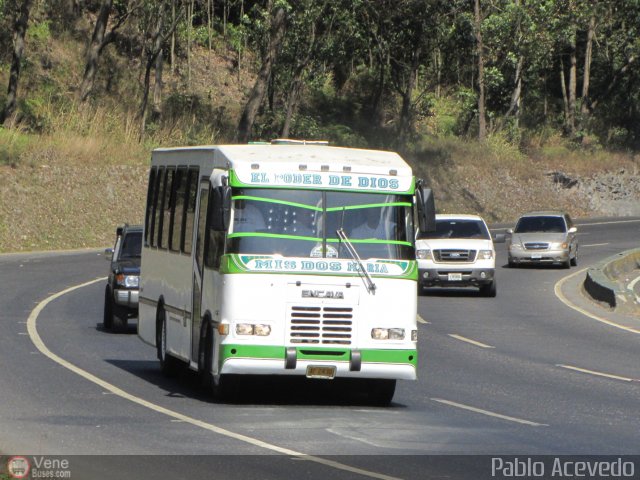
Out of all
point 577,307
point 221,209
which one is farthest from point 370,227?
point 577,307

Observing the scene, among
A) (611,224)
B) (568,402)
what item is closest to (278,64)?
(611,224)

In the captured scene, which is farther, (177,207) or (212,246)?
(177,207)

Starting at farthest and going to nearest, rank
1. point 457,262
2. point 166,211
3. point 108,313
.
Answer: point 457,262 < point 108,313 < point 166,211

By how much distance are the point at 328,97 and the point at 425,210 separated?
186 ft

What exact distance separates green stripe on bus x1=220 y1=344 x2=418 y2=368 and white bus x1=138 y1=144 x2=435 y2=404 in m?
0.01

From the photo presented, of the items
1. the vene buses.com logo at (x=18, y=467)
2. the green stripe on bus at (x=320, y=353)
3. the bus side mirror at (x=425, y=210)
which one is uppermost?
the bus side mirror at (x=425, y=210)

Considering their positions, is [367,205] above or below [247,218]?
above

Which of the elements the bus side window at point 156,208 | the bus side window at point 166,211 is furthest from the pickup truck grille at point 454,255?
the bus side window at point 166,211

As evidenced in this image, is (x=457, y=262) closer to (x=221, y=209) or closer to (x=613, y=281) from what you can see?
(x=613, y=281)

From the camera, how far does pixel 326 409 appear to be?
46.5 ft

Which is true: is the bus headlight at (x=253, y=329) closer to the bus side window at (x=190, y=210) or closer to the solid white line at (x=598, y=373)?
the bus side window at (x=190, y=210)

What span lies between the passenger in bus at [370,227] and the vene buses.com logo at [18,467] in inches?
219

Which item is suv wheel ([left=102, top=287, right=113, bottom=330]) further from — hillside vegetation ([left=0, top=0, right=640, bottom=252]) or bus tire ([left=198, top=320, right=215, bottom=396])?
hillside vegetation ([left=0, top=0, right=640, bottom=252])

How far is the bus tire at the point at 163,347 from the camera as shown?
667 inches
